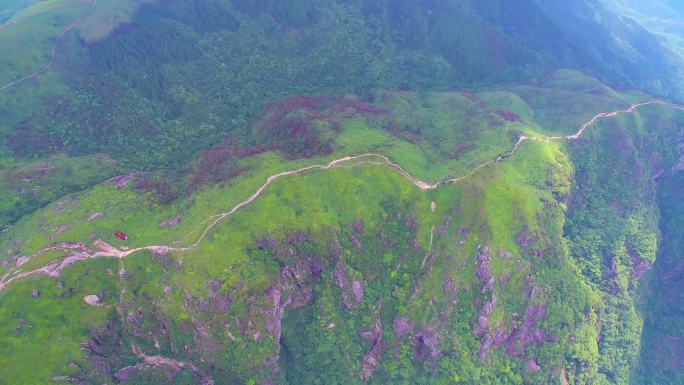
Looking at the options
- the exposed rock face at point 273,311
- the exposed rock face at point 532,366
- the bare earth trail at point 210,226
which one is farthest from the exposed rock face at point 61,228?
the exposed rock face at point 532,366

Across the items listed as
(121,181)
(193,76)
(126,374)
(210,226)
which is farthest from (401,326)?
(193,76)

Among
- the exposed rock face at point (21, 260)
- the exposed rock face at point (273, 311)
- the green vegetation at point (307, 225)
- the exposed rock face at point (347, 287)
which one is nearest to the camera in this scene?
the exposed rock face at point (21, 260)

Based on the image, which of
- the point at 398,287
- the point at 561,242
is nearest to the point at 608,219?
the point at 561,242

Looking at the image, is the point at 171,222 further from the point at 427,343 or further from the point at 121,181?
the point at 427,343

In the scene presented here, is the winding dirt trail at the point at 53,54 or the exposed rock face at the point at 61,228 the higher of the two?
the winding dirt trail at the point at 53,54

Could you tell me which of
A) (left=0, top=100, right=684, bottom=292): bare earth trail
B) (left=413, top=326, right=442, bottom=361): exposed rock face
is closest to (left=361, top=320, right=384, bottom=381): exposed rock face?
(left=413, top=326, right=442, bottom=361): exposed rock face

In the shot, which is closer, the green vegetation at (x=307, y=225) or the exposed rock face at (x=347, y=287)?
the green vegetation at (x=307, y=225)

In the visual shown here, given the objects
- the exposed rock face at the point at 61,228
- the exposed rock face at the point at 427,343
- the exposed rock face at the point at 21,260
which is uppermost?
the exposed rock face at the point at 61,228

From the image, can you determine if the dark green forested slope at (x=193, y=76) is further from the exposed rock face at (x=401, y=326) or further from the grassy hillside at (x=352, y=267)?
the exposed rock face at (x=401, y=326)

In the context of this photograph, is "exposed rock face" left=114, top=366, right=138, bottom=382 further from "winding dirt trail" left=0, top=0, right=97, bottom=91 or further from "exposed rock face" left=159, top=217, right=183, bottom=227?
"winding dirt trail" left=0, top=0, right=97, bottom=91
